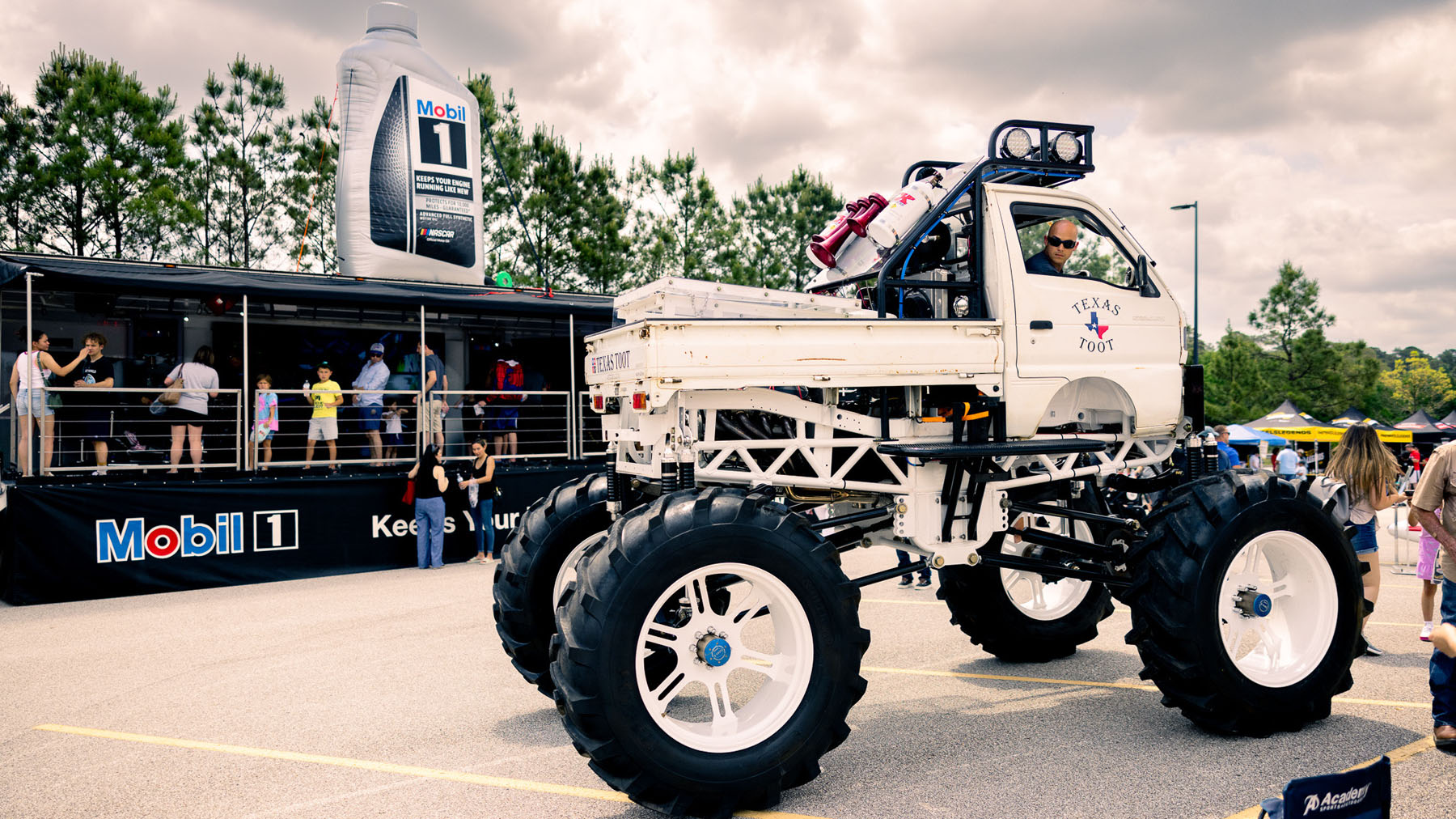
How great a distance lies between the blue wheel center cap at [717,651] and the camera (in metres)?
4.37

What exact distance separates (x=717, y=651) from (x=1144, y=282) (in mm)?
3485

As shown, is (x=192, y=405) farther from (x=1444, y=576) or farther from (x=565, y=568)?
(x=1444, y=576)

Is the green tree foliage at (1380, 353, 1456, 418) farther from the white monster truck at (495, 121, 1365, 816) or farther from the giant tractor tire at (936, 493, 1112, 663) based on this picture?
the white monster truck at (495, 121, 1365, 816)

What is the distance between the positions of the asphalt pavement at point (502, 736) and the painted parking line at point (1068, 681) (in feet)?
0.07

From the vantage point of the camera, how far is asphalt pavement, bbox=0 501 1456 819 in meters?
4.37

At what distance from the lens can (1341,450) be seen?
802 cm

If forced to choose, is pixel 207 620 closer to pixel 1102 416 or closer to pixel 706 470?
pixel 706 470

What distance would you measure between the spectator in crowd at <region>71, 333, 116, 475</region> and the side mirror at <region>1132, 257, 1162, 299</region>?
397 inches

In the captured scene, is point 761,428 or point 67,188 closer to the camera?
point 761,428

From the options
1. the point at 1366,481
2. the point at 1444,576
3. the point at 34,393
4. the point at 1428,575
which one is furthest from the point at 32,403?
the point at 1428,575

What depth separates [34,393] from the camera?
1079 cm

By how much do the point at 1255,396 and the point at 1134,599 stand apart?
50.6 m

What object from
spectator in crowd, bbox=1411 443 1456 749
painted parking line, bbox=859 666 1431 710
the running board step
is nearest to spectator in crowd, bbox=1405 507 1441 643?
painted parking line, bbox=859 666 1431 710

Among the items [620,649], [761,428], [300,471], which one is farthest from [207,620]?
[620,649]
